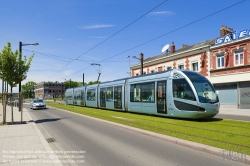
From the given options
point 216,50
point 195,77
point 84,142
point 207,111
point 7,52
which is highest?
point 216,50

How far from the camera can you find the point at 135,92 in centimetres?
1725

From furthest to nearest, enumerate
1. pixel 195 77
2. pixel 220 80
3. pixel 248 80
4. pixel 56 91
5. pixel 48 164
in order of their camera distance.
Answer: pixel 56 91 → pixel 220 80 → pixel 248 80 → pixel 195 77 → pixel 48 164

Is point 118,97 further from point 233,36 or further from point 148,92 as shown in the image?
point 233,36

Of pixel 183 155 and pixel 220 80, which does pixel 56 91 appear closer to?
pixel 220 80

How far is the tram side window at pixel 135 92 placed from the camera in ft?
55.0

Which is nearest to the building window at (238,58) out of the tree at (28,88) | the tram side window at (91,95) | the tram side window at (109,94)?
the tram side window at (109,94)

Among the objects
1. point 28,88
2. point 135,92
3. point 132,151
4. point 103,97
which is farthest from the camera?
point 28,88

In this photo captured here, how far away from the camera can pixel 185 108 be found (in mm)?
12242

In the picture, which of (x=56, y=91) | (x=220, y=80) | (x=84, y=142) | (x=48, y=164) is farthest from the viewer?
(x=56, y=91)

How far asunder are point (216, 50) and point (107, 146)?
2336 centimetres

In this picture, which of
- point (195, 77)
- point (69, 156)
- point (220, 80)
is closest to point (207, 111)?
point (195, 77)

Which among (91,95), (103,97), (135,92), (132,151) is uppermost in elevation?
(135,92)

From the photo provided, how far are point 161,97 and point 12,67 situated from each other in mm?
10003

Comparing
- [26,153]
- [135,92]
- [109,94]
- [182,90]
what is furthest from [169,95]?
[109,94]
